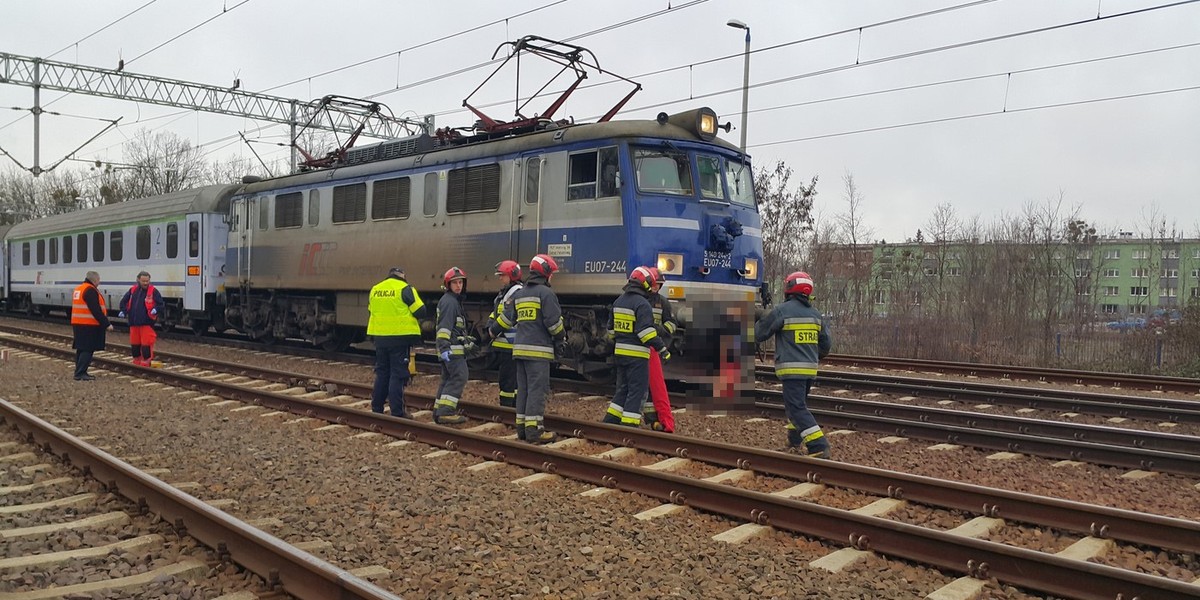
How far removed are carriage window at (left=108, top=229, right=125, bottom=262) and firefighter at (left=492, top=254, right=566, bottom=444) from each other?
18576 mm

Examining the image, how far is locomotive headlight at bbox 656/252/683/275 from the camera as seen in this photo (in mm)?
10766

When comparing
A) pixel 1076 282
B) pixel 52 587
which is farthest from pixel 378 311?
pixel 1076 282

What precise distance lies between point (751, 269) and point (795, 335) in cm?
407

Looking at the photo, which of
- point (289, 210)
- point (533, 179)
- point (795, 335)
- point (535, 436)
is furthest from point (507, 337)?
point (289, 210)

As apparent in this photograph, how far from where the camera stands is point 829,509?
18.1ft

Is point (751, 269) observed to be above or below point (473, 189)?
below

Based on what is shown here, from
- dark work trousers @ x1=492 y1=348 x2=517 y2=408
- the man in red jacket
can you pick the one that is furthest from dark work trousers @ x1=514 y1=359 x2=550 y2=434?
the man in red jacket

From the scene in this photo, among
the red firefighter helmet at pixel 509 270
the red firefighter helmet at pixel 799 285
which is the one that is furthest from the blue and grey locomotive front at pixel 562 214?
the red firefighter helmet at pixel 799 285

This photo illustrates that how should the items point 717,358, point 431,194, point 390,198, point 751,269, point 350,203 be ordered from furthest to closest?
point 350,203, point 390,198, point 431,194, point 751,269, point 717,358

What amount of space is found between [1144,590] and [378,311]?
7.73 metres

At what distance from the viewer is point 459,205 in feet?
43.2

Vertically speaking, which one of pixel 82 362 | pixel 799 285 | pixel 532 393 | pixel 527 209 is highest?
pixel 527 209

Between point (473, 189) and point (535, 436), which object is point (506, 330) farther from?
point (473, 189)

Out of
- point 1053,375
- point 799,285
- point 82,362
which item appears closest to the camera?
point 799,285
